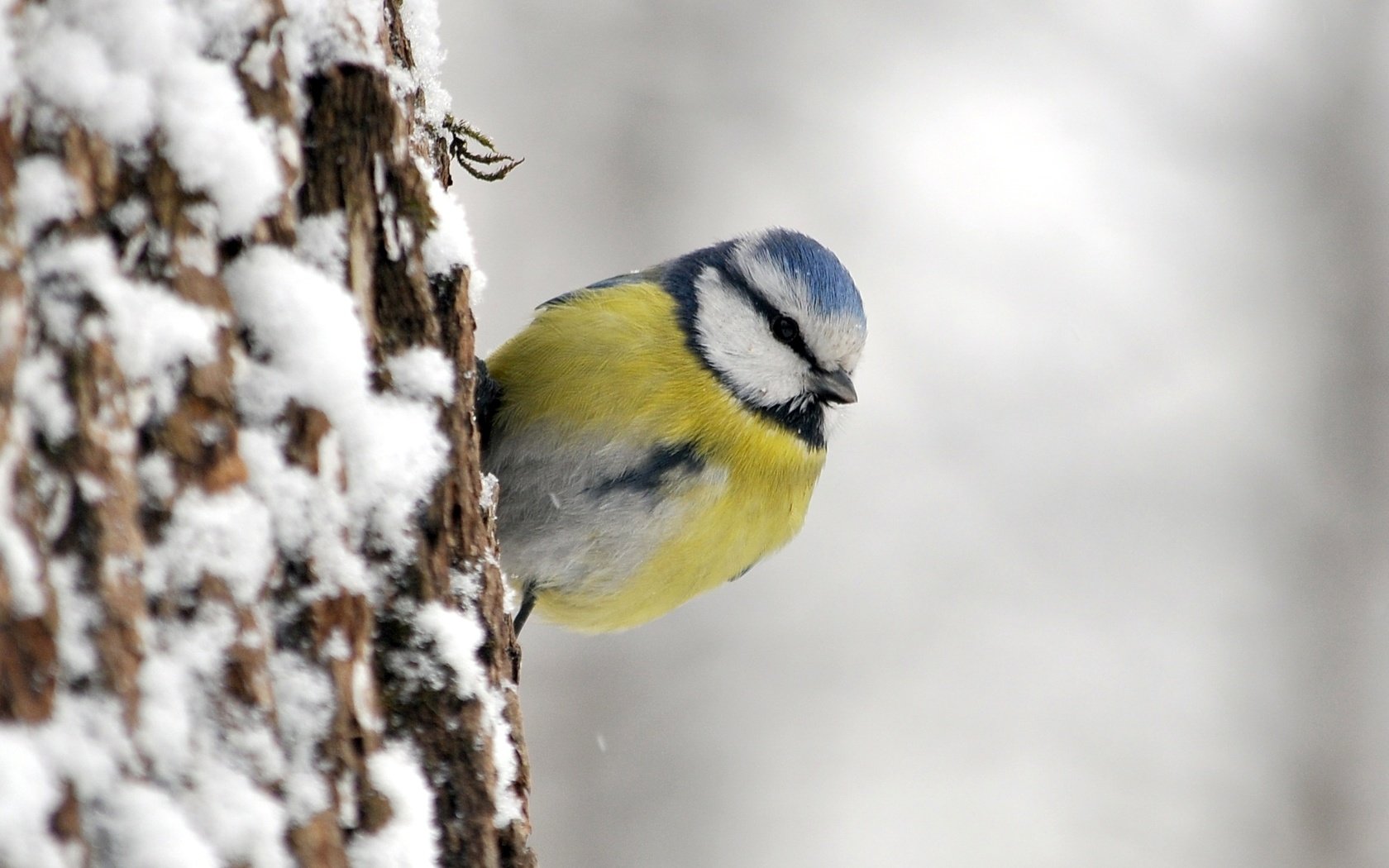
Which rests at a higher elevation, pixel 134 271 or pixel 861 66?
pixel 861 66

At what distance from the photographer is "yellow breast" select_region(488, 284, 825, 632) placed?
236cm

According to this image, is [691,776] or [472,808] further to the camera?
[691,776]

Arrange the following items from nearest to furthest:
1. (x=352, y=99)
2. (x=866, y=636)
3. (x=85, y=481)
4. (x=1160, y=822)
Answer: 1. (x=85, y=481)
2. (x=352, y=99)
3. (x=1160, y=822)
4. (x=866, y=636)

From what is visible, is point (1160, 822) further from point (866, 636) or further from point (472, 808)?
point (472, 808)

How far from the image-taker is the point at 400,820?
4.05 feet

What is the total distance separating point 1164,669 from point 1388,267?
2.61 meters

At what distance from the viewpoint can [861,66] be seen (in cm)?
752

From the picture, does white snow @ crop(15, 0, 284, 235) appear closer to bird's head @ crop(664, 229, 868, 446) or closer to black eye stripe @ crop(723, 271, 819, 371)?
bird's head @ crop(664, 229, 868, 446)

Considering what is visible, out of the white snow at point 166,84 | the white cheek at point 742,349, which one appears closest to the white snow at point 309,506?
the white snow at point 166,84

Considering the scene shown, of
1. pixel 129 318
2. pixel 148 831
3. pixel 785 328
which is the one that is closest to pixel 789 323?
pixel 785 328

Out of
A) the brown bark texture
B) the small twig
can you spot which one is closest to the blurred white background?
the small twig

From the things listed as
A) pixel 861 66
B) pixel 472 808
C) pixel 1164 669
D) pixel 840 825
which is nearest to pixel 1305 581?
pixel 1164 669

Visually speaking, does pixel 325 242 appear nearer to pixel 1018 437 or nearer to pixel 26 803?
pixel 26 803

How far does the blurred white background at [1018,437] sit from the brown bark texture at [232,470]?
5044 millimetres
